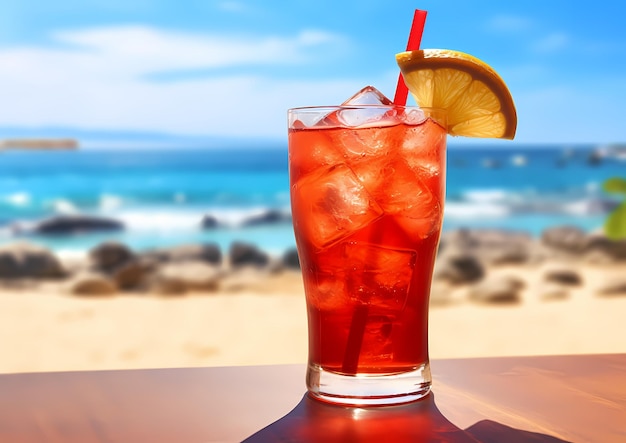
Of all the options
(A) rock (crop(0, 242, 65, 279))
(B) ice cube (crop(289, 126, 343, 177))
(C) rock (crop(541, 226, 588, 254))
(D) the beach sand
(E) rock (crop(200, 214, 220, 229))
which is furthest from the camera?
(E) rock (crop(200, 214, 220, 229))

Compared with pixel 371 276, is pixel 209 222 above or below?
below

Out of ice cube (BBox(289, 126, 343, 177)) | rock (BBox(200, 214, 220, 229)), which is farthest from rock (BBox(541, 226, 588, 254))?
ice cube (BBox(289, 126, 343, 177))

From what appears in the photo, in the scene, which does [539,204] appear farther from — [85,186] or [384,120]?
[384,120]

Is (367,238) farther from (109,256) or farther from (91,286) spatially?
(109,256)

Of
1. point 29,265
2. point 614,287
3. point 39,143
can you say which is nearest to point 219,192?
point 29,265

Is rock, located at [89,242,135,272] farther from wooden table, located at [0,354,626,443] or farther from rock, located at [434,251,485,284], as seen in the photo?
wooden table, located at [0,354,626,443]

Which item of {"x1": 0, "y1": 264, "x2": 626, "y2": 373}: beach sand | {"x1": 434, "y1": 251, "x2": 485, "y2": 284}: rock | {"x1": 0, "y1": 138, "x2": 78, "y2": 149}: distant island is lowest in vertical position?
{"x1": 0, "y1": 264, "x2": 626, "y2": 373}: beach sand
